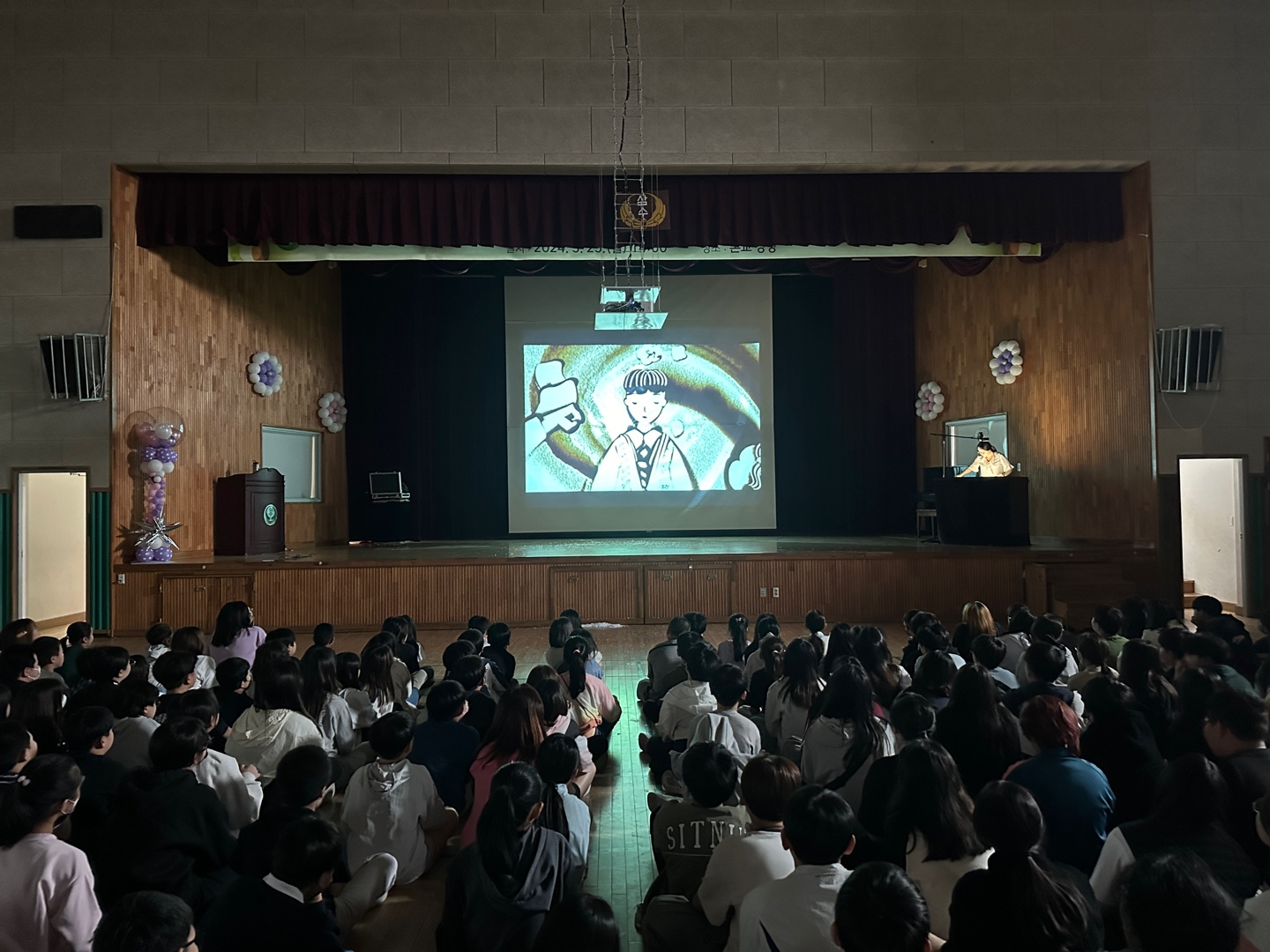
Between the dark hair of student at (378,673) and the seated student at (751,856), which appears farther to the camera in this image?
the dark hair of student at (378,673)

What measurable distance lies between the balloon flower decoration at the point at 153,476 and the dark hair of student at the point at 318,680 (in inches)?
221

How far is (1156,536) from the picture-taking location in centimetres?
924

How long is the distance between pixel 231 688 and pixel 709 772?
8.19 feet

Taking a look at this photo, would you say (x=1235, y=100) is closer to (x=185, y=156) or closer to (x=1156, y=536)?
(x=1156, y=536)

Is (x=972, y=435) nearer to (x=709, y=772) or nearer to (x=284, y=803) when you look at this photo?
(x=709, y=772)

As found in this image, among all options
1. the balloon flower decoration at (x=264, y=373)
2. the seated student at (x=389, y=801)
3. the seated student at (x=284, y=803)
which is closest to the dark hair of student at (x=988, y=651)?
the seated student at (x=389, y=801)

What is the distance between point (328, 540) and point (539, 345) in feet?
12.4

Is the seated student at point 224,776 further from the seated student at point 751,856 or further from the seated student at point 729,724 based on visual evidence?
the seated student at point 751,856

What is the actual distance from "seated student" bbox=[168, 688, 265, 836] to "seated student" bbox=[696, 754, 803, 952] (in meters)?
1.53

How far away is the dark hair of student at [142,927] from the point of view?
5.79 ft

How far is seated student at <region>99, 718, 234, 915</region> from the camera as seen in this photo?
2.69m

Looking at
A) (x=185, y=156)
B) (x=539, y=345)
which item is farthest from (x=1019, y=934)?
(x=539, y=345)

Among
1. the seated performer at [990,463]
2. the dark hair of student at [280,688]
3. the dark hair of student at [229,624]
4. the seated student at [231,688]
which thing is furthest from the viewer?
the seated performer at [990,463]

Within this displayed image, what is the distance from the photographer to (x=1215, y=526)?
10.0 metres
